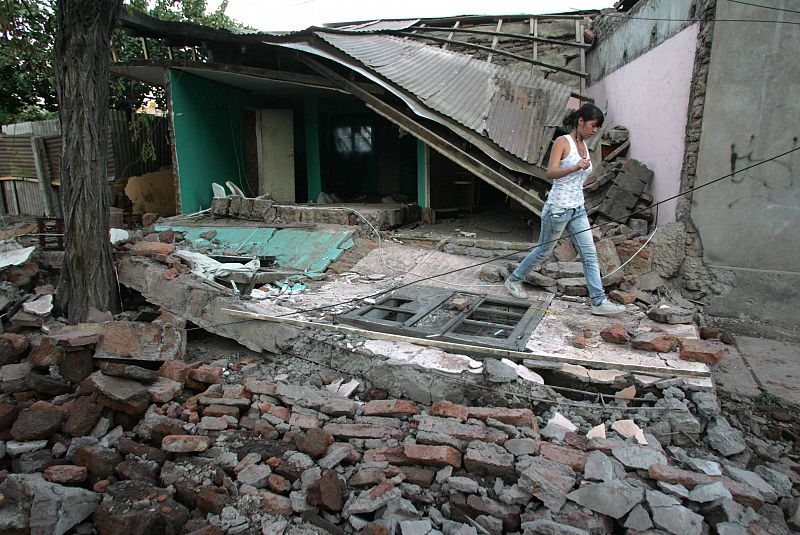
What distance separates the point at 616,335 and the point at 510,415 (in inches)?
49.1

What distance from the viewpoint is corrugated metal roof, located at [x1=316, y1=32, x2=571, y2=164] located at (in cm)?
684

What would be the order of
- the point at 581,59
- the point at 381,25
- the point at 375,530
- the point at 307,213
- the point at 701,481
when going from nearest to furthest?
the point at 375,530 → the point at 701,481 → the point at 307,213 → the point at 581,59 → the point at 381,25

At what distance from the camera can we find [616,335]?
3697mm

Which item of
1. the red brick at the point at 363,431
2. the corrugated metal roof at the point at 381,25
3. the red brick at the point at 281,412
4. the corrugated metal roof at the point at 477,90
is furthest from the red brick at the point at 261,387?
the corrugated metal roof at the point at 381,25

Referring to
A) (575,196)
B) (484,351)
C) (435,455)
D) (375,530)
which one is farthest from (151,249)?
(575,196)

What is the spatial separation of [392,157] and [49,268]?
666 centimetres

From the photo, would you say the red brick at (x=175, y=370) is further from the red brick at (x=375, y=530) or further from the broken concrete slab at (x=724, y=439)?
the broken concrete slab at (x=724, y=439)

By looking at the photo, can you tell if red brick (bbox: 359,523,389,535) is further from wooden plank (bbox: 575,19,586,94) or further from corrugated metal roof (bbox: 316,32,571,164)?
wooden plank (bbox: 575,19,586,94)

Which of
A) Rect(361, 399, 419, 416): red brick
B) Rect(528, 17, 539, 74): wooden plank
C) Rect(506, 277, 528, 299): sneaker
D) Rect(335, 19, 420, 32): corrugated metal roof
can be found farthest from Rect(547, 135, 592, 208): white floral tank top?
Rect(335, 19, 420, 32): corrugated metal roof

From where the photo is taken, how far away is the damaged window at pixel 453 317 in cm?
388

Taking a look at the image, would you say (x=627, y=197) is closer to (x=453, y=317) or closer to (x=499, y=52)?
(x=453, y=317)

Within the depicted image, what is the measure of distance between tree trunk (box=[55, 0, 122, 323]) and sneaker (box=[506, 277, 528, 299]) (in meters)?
4.10

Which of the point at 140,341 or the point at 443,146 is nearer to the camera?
the point at 140,341

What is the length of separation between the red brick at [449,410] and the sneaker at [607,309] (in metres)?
1.94
